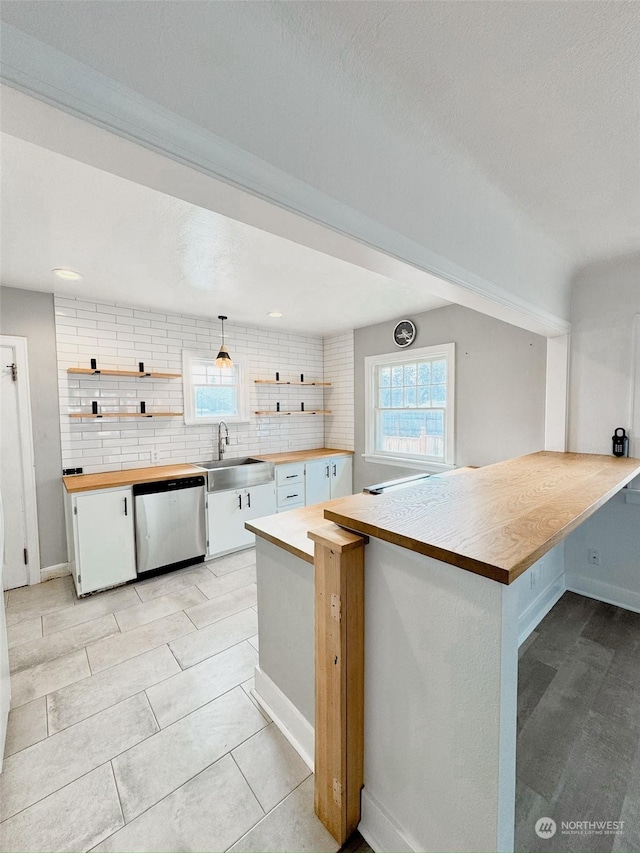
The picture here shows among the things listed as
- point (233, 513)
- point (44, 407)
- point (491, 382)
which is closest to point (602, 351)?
point (491, 382)

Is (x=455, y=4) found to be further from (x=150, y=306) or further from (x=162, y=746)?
(x=150, y=306)

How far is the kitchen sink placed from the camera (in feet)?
11.3

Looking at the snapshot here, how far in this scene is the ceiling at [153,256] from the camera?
5.22 ft

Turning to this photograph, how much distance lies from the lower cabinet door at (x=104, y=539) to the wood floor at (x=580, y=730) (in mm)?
2942

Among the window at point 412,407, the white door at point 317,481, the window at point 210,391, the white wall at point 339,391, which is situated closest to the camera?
the window at point 412,407

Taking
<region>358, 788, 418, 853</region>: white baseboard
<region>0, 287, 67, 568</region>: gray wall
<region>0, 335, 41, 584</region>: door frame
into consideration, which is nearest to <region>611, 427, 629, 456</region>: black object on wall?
<region>358, 788, 418, 853</region>: white baseboard

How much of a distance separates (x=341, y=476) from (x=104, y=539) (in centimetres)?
264

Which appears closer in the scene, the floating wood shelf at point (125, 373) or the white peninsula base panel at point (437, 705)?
the white peninsula base panel at point (437, 705)

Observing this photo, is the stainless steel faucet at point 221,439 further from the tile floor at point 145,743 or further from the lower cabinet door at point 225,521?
the tile floor at point 145,743

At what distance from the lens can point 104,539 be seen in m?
2.88

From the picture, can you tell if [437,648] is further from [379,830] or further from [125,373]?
[125,373]

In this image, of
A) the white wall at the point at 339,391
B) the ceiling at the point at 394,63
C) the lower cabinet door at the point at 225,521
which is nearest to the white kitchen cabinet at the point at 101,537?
the lower cabinet door at the point at 225,521

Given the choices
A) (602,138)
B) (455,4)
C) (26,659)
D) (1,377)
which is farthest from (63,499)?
(602,138)

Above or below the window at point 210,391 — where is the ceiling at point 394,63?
above
